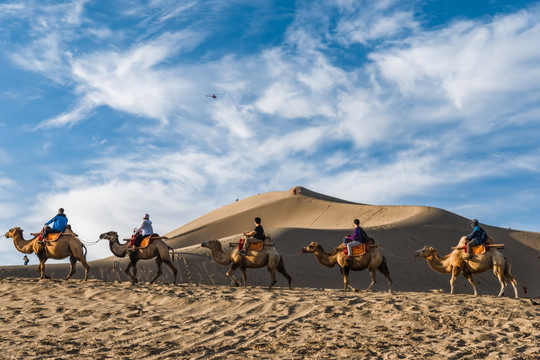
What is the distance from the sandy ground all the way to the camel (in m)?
1.73

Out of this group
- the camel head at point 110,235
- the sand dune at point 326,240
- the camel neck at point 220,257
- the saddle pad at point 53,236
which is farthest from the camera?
the sand dune at point 326,240

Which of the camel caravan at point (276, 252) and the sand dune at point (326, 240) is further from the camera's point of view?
the sand dune at point (326, 240)

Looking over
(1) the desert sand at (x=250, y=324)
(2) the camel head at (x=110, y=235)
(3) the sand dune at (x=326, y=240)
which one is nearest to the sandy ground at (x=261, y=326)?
(1) the desert sand at (x=250, y=324)

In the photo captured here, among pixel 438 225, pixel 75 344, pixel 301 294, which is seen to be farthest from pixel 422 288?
pixel 75 344

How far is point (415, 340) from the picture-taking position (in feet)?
40.1

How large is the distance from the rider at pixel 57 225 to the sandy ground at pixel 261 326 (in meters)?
4.58

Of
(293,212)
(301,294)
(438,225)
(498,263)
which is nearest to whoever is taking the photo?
(301,294)

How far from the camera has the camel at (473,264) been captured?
62.1 feet

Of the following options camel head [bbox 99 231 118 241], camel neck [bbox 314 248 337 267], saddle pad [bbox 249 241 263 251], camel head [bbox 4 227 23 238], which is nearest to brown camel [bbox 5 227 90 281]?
camel head [bbox 99 231 118 241]

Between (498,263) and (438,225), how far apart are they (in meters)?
33.3

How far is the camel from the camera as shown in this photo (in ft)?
62.1

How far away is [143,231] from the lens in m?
21.9

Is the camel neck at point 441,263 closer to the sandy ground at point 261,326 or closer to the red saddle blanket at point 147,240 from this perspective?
the sandy ground at point 261,326

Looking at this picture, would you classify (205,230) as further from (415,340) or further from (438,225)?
(415,340)
